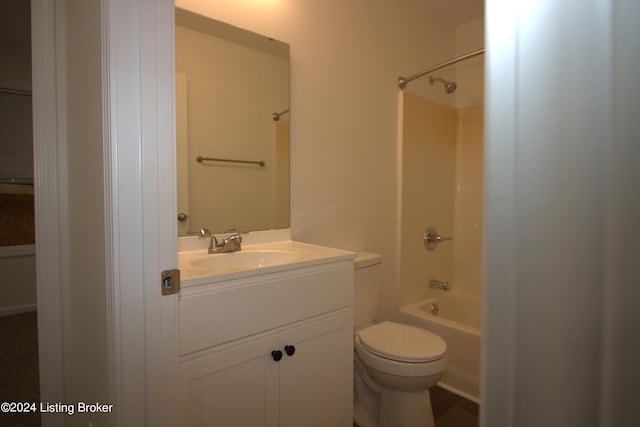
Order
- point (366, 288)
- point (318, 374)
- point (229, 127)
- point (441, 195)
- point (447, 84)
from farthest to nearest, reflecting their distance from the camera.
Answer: point (441, 195) → point (447, 84) → point (366, 288) → point (229, 127) → point (318, 374)

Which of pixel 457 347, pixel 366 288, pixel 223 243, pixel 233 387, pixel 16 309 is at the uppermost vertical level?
pixel 223 243

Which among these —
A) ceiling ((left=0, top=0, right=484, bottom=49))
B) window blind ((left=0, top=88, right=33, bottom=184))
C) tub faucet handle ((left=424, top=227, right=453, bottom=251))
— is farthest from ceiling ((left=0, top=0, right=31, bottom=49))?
tub faucet handle ((left=424, top=227, right=453, bottom=251))

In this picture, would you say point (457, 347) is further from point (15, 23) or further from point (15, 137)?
point (15, 137)

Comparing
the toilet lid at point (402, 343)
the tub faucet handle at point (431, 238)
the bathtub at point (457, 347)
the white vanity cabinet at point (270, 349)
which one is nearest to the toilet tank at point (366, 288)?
the toilet lid at point (402, 343)

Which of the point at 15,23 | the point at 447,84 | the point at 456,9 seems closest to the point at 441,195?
the point at 447,84

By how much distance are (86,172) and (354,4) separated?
1.81 meters

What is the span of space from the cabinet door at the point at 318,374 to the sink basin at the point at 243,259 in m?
0.32

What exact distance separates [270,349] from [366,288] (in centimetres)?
83

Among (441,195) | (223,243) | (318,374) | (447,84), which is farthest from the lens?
(441,195)

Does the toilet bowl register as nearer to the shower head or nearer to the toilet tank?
the toilet tank

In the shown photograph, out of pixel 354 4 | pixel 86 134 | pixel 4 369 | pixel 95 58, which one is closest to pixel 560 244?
pixel 95 58

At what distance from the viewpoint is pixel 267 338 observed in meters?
1.13

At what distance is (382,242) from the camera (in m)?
2.21

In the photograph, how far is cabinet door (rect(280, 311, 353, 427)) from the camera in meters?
1.20
